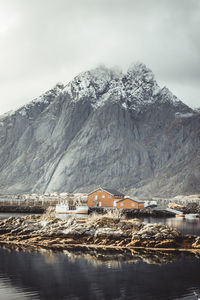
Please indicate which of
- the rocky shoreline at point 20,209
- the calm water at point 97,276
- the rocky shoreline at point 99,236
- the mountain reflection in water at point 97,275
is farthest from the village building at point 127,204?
the calm water at point 97,276

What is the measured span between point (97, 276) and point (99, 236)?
1324cm

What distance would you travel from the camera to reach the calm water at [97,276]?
22.3 m

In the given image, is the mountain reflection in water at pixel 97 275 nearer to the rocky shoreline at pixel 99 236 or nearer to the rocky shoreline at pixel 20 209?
the rocky shoreline at pixel 99 236

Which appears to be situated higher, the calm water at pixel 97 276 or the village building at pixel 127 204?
the village building at pixel 127 204

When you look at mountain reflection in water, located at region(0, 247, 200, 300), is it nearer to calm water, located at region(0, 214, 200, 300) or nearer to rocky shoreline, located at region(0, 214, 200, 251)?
calm water, located at region(0, 214, 200, 300)

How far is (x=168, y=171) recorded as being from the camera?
7726 inches

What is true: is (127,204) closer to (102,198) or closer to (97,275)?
(102,198)

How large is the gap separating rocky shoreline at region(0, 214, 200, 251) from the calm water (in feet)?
10.1

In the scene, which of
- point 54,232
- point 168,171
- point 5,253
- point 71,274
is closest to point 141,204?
point 54,232

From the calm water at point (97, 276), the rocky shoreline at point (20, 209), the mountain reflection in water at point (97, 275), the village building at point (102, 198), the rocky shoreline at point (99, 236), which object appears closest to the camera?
the calm water at point (97, 276)

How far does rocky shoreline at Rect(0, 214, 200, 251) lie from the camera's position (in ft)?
121

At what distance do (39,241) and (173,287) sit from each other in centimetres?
1935

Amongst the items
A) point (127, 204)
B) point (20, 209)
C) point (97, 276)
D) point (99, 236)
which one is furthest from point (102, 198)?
point (97, 276)

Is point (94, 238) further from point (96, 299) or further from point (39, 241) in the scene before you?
point (96, 299)
